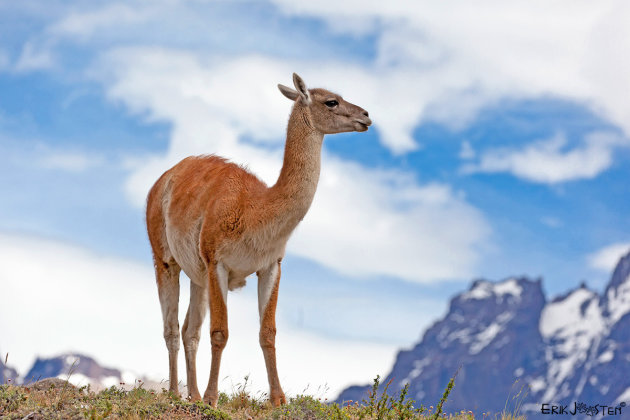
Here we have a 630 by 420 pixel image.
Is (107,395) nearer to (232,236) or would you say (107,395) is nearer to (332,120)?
(232,236)

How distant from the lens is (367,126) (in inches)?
478

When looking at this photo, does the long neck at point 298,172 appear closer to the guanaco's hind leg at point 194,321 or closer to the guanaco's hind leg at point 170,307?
the guanaco's hind leg at point 194,321

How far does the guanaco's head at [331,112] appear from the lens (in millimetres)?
12086

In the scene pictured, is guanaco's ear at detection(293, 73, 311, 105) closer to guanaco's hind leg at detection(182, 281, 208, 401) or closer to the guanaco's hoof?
guanaco's hind leg at detection(182, 281, 208, 401)

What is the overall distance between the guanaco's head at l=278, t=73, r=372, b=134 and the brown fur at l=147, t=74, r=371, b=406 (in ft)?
0.05

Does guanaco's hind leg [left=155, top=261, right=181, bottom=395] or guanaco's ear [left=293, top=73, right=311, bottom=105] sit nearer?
guanaco's ear [left=293, top=73, right=311, bottom=105]

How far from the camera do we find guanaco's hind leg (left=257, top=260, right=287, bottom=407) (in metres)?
11.8

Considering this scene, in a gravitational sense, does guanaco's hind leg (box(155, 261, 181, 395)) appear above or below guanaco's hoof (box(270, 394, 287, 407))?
above

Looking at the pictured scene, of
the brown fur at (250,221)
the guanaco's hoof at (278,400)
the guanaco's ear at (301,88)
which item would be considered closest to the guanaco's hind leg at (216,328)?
the brown fur at (250,221)

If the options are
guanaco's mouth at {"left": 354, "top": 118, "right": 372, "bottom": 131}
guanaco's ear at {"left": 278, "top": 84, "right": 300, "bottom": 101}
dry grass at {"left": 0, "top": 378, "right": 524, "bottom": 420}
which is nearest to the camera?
dry grass at {"left": 0, "top": 378, "right": 524, "bottom": 420}

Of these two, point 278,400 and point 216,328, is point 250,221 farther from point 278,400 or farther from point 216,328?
point 278,400

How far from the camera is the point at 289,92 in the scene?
1270 cm

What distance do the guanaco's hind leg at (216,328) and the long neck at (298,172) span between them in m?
1.27
